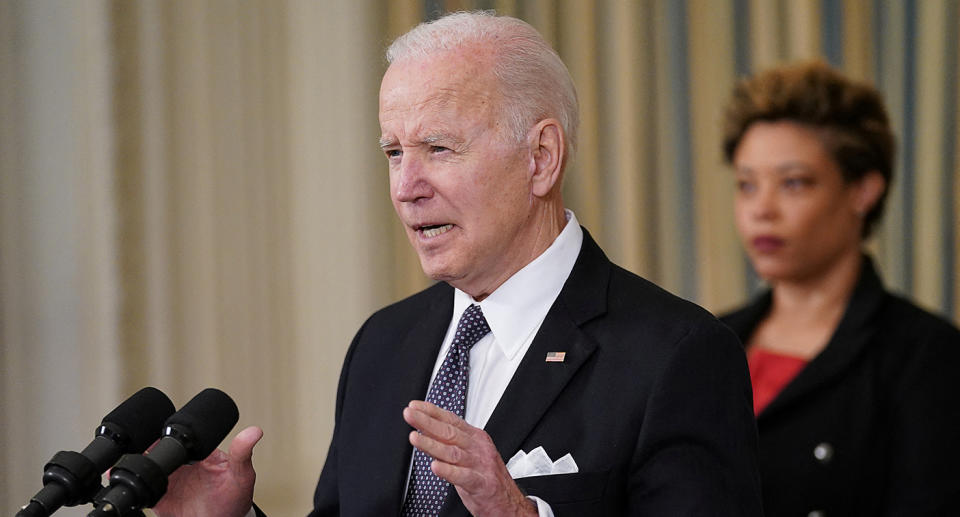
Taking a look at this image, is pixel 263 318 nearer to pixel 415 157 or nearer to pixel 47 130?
pixel 47 130

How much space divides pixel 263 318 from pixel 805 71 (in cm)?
203

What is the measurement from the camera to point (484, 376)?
187 centimetres

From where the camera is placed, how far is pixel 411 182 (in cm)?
178

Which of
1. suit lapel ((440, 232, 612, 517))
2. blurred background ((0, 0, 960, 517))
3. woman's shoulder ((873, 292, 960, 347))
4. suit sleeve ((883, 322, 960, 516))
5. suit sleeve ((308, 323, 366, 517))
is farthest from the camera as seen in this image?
blurred background ((0, 0, 960, 517))

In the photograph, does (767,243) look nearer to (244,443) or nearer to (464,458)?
(244,443)

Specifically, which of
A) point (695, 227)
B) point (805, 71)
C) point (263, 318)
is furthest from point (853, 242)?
point (263, 318)

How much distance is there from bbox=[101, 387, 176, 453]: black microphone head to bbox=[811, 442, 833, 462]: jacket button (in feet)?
5.57

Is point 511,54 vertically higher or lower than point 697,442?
higher

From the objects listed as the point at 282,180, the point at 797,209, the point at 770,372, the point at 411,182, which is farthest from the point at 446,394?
the point at 282,180

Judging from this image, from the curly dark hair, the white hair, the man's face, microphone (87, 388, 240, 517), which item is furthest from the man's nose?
the curly dark hair

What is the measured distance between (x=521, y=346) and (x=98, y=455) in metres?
0.66

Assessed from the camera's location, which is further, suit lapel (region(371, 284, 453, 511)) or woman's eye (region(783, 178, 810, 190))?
woman's eye (region(783, 178, 810, 190))

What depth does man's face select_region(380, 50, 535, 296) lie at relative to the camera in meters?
1.79

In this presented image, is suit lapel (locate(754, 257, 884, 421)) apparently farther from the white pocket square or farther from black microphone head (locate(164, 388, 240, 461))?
black microphone head (locate(164, 388, 240, 461))
